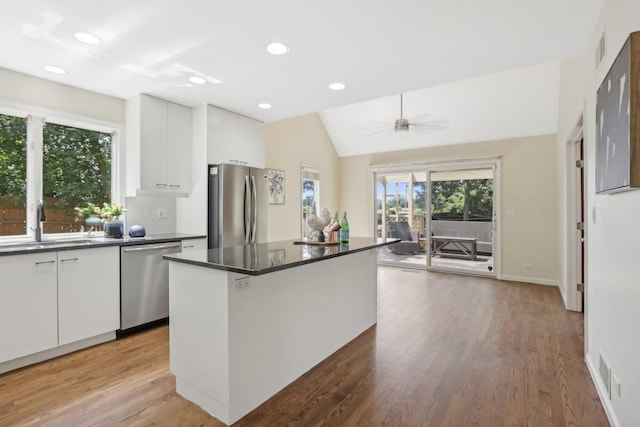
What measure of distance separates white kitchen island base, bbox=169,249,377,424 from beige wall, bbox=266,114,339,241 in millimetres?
3313

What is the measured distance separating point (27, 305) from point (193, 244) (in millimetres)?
1470

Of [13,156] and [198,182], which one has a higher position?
[13,156]

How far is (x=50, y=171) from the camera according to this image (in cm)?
325

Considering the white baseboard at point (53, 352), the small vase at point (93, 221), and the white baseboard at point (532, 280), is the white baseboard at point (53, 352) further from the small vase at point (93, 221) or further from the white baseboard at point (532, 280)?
the white baseboard at point (532, 280)

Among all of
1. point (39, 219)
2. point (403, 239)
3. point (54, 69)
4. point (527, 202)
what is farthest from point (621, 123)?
point (403, 239)

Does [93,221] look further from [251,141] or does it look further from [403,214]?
[403,214]

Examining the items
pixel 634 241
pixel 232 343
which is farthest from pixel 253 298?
pixel 634 241

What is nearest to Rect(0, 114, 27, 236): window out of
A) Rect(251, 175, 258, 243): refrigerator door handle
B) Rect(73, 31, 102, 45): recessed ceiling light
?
Rect(73, 31, 102, 45): recessed ceiling light

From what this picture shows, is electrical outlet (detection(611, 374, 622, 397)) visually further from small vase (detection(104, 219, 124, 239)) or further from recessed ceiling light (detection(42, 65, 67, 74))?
recessed ceiling light (detection(42, 65, 67, 74))

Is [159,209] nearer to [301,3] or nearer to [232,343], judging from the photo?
[232,343]

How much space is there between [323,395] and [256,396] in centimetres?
43

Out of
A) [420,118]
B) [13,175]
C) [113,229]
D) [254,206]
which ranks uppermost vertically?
[420,118]

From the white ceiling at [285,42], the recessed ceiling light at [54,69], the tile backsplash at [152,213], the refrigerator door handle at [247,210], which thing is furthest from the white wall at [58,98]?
the refrigerator door handle at [247,210]

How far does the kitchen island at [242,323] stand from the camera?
1.85 metres
